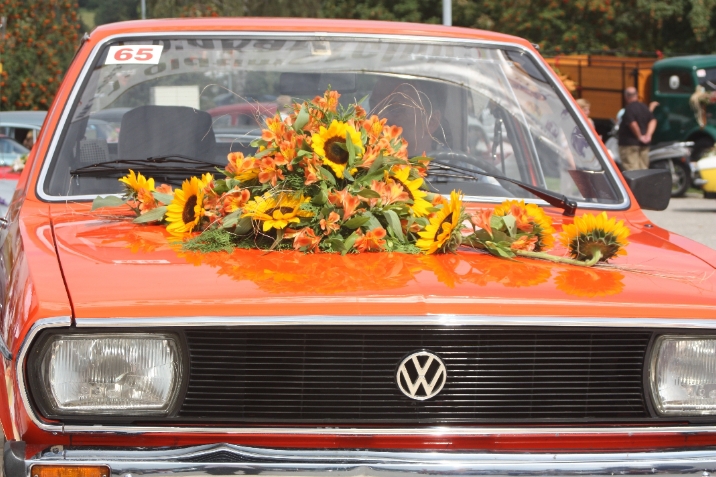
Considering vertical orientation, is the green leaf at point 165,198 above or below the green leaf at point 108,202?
above

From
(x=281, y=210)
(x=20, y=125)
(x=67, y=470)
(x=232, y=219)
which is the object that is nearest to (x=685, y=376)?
(x=281, y=210)

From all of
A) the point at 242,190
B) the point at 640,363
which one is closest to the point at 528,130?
the point at 242,190

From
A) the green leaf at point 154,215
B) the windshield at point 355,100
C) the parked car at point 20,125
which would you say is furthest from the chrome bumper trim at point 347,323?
the parked car at point 20,125

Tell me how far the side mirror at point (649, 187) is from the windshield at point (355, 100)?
0.11 metres

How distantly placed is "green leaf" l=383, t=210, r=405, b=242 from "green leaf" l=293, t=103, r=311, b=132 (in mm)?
356

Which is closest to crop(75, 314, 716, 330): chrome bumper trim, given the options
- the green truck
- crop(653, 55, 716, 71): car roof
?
the green truck

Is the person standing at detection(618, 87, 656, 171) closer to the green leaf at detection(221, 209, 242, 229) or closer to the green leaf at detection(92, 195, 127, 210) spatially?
the green leaf at detection(92, 195, 127, 210)

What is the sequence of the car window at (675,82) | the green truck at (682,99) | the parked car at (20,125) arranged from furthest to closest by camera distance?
the car window at (675,82)
the green truck at (682,99)
the parked car at (20,125)

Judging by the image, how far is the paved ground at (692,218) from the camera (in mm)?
13531

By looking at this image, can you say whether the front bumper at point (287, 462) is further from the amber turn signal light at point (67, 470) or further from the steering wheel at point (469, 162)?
the steering wheel at point (469, 162)

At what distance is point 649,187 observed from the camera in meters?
3.74

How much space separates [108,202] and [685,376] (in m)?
1.75

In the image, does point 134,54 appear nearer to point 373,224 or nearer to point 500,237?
point 373,224

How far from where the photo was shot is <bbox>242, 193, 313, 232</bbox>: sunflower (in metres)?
2.79
